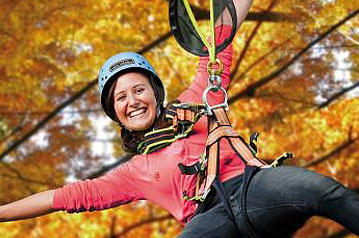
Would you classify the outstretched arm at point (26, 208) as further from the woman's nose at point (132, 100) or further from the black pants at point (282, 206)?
the black pants at point (282, 206)

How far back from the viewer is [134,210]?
682 centimetres

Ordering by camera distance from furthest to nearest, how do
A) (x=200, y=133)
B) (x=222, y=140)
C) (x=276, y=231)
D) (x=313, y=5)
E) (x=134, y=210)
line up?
(x=134, y=210)
(x=313, y=5)
(x=200, y=133)
(x=222, y=140)
(x=276, y=231)

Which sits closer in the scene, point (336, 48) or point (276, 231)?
point (276, 231)

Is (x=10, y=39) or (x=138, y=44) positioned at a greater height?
(x=10, y=39)

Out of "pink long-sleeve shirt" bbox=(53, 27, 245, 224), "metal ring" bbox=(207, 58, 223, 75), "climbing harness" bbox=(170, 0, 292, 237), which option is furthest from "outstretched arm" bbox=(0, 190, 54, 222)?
"metal ring" bbox=(207, 58, 223, 75)

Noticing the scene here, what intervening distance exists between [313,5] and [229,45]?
11.5 feet

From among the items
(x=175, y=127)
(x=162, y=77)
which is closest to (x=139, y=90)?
(x=175, y=127)

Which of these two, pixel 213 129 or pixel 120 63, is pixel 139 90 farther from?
pixel 213 129

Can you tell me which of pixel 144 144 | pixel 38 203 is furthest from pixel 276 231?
pixel 38 203

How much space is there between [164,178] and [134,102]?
0.33 m

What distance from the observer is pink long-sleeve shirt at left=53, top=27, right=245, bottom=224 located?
8.39 feet

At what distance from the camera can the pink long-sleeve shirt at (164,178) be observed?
101 inches

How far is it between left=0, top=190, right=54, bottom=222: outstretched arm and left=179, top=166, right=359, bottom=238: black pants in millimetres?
707

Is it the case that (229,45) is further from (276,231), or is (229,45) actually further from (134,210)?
(134,210)
